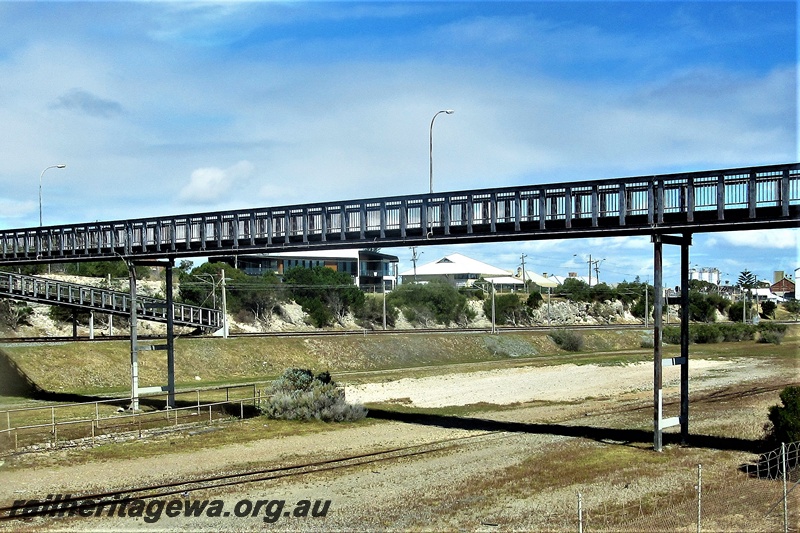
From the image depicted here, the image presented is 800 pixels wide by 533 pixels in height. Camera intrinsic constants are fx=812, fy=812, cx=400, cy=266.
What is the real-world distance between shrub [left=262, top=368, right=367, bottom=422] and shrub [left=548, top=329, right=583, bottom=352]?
50.3 meters

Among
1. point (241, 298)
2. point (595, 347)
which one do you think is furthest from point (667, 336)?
point (241, 298)

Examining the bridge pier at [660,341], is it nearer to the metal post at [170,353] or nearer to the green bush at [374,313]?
the metal post at [170,353]

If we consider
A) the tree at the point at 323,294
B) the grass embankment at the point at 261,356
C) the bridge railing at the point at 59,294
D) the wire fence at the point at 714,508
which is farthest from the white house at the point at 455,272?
the wire fence at the point at 714,508

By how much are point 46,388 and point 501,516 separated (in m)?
34.7

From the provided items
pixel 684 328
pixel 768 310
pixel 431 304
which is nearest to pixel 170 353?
pixel 684 328

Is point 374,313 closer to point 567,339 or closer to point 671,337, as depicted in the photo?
point 567,339

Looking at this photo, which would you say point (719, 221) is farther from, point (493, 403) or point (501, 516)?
point (493, 403)

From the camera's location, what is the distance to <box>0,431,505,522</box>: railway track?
18.7 m

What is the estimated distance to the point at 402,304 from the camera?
10181 cm

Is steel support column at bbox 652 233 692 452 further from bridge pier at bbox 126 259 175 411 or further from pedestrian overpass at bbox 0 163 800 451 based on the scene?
bridge pier at bbox 126 259 175 411

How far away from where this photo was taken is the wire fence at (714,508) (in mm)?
15935

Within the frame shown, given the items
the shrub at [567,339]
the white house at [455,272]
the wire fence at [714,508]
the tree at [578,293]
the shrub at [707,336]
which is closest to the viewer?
the wire fence at [714,508]

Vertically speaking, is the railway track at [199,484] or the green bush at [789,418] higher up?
the green bush at [789,418]

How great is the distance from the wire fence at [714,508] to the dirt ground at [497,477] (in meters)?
0.04
